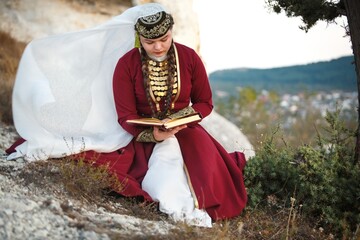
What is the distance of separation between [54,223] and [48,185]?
0.74 metres

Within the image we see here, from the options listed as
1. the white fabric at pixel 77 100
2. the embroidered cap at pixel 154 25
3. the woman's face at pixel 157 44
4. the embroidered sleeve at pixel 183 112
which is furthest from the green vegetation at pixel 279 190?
the embroidered cap at pixel 154 25

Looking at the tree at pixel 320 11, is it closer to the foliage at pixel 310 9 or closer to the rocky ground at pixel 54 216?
the foliage at pixel 310 9

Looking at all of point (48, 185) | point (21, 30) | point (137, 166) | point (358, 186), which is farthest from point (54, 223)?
point (21, 30)

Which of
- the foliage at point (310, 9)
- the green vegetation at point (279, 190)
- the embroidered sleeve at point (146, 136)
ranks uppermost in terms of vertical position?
the foliage at point (310, 9)

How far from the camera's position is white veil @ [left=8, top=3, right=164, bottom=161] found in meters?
5.14

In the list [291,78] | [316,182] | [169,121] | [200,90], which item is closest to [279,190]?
[316,182]

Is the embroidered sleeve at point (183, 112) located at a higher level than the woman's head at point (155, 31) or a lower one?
lower

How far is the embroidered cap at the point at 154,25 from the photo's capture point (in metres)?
4.64

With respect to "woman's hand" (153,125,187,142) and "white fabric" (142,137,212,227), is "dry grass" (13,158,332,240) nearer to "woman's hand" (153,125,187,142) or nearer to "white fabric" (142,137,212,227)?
"white fabric" (142,137,212,227)

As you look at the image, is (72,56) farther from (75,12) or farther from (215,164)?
(75,12)

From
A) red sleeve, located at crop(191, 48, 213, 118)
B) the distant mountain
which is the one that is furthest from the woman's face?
the distant mountain

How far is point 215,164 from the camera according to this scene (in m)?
5.01

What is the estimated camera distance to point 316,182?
5477 millimetres

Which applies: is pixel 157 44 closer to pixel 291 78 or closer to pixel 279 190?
pixel 279 190
